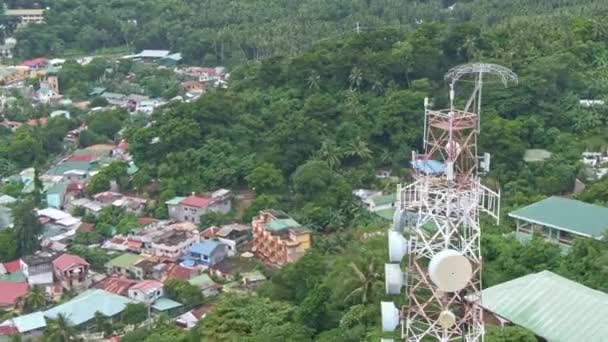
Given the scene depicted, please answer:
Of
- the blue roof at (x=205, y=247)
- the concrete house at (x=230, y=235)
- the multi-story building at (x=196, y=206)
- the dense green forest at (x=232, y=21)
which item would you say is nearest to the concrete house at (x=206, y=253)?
the blue roof at (x=205, y=247)

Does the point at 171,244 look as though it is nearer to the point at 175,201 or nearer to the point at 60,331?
the point at 175,201

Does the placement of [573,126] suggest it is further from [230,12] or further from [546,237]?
[230,12]

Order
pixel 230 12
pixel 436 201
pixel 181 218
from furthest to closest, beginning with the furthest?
pixel 230 12, pixel 181 218, pixel 436 201

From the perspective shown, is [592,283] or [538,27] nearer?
[592,283]

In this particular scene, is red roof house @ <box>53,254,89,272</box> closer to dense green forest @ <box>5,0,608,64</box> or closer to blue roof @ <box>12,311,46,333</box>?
blue roof @ <box>12,311,46,333</box>

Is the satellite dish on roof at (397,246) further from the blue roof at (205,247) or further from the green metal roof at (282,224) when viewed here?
the blue roof at (205,247)

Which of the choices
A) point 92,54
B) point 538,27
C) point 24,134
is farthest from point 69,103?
point 538,27

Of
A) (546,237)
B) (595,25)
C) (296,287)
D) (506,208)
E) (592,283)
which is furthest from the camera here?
(595,25)

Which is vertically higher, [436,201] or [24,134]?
[436,201]
